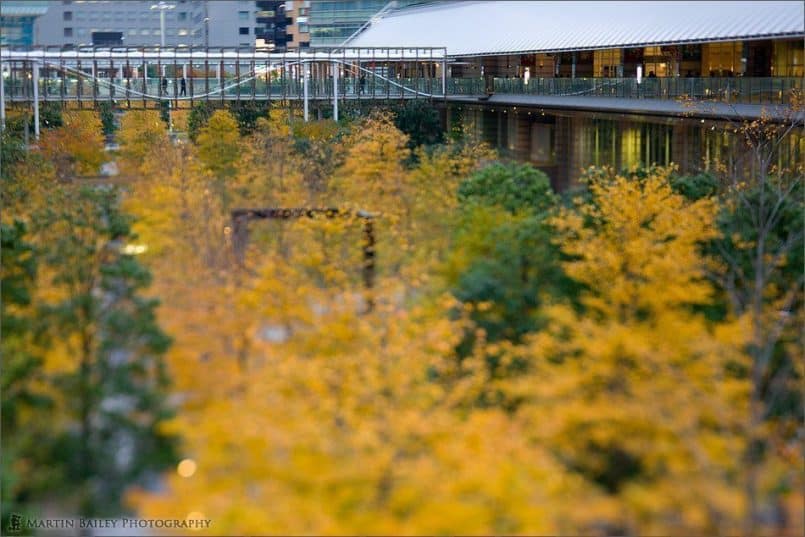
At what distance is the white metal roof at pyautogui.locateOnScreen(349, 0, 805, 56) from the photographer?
30.5m

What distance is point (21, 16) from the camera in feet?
276

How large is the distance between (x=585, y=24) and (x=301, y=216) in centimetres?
1910

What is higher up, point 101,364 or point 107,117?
point 107,117

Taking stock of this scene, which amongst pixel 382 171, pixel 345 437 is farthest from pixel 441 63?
pixel 345 437

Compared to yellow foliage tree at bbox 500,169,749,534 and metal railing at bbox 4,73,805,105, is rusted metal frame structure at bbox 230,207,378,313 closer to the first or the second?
yellow foliage tree at bbox 500,169,749,534

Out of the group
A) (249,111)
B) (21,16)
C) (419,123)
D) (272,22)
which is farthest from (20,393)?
(21,16)

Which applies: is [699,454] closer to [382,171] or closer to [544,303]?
[544,303]

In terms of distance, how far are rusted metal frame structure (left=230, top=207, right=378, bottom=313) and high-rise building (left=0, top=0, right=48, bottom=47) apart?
55.0 m

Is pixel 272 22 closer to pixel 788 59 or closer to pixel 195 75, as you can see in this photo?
pixel 195 75

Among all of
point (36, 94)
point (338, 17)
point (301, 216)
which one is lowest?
point (301, 216)

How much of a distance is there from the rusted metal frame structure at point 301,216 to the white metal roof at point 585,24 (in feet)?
37.2

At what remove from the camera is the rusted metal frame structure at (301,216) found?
2295 centimetres

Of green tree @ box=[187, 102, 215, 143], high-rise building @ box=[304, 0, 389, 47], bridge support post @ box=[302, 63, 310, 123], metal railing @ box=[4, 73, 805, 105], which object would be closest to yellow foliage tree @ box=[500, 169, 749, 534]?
metal railing @ box=[4, 73, 805, 105]

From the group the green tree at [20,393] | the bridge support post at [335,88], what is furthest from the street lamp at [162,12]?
the green tree at [20,393]
